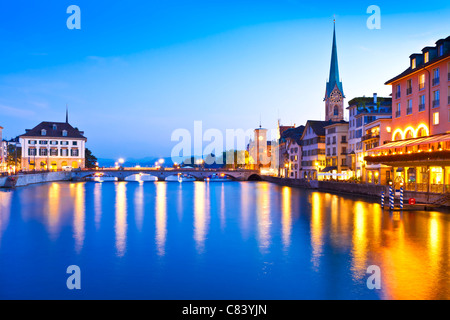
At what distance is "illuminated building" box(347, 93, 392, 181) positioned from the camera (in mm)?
76125

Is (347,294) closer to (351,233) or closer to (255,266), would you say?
(255,266)

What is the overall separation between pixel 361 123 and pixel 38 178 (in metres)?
75.0

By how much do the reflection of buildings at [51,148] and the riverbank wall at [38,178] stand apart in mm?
8124

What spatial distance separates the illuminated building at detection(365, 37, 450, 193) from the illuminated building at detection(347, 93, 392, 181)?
47.5ft

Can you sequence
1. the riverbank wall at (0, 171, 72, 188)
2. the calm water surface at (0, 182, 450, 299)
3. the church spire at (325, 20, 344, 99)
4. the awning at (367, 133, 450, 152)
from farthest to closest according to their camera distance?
the church spire at (325, 20, 344, 99) < the riverbank wall at (0, 171, 72, 188) < the awning at (367, 133, 450, 152) < the calm water surface at (0, 182, 450, 299)

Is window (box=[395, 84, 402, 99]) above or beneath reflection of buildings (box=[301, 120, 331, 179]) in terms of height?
above

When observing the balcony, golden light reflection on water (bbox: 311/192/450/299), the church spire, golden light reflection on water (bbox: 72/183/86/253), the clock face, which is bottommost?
golden light reflection on water (bbox: 72/183/86/253)

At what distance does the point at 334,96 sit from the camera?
139625mm

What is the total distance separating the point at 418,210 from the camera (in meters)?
42.1

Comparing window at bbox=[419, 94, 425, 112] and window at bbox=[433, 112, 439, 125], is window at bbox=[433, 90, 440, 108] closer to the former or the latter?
window at bbox=[433, 112, 439, 125]

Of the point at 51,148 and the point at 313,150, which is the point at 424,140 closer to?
the point at 313,150

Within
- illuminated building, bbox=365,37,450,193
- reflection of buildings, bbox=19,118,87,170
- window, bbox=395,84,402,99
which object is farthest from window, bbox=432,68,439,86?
reflection of buildings, bbox=19,118,87,170

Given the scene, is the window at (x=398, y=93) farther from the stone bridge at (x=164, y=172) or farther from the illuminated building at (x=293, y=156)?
the stone bridge at (x=164, y=172)

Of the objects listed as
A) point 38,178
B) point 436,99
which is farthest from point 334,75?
point 38,178
